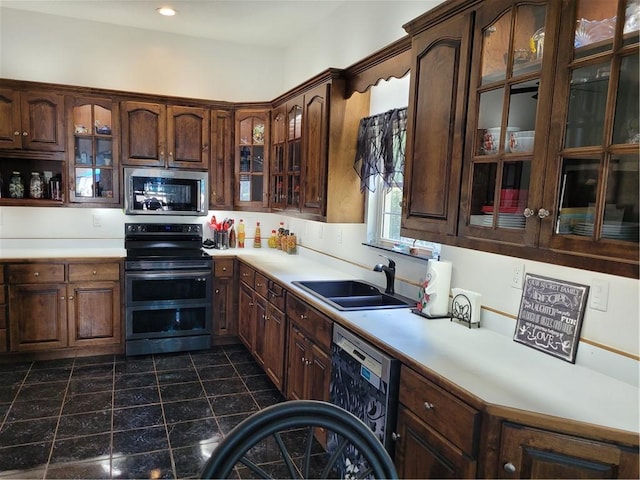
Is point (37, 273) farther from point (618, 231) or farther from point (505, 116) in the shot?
point (618, 231)

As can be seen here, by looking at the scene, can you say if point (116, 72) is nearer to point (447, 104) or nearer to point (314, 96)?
point (314, 96)

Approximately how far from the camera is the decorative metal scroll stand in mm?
2184

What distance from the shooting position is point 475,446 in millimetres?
1412

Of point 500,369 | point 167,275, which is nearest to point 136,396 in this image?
point 167,275

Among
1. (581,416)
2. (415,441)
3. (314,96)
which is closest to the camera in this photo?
(581,416)

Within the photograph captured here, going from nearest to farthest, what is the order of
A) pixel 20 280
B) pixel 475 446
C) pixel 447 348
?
pixel 475 446
pixel 447 348
pixel 20 280

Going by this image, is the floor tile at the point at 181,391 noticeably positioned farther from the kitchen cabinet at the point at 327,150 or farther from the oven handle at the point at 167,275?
the kitchen cabinet at the point at 327,150

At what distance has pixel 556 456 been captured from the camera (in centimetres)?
130

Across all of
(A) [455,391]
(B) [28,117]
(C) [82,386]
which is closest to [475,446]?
(A) [455,391]

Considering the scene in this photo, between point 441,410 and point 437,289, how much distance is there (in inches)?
32.4

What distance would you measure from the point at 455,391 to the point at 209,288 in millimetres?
3050

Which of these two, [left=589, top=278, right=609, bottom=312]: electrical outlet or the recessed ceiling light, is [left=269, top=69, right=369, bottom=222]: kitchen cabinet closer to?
the recessed ceiling light

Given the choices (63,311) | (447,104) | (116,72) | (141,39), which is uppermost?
(141,39)

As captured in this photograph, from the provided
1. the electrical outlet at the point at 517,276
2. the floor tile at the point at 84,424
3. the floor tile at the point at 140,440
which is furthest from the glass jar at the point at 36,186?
the electrical outlet at the point at 517,276
